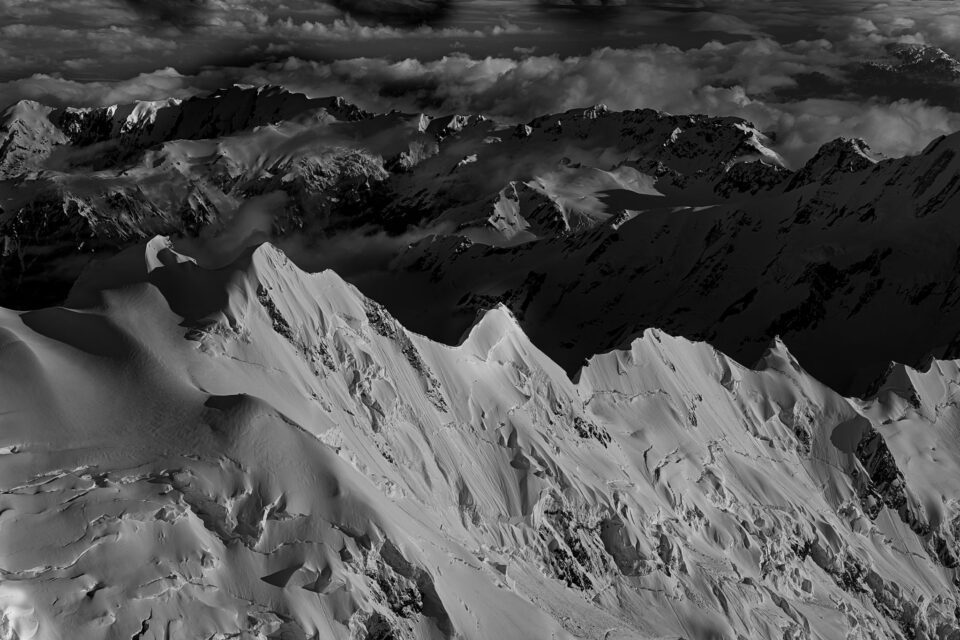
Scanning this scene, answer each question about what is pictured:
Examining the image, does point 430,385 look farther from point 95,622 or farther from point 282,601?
point 95,622

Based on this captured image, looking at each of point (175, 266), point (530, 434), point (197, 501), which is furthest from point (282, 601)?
point (530, 434)

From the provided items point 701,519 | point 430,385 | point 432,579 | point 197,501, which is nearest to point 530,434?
point 430,385

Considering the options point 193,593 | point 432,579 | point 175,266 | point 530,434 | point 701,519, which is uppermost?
point 175,266

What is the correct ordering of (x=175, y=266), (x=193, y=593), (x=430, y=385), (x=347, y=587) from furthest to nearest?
1. (x=430, y=385)
2. (x=175, y=266)
3. (x=347, y=587)
4. (x=193, y=593)

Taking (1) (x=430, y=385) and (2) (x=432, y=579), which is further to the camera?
(1) (x=430, y=385)

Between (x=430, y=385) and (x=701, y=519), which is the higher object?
(x=430, y=385)

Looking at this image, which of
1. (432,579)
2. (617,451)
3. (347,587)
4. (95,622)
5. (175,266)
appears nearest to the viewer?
(95,622)
